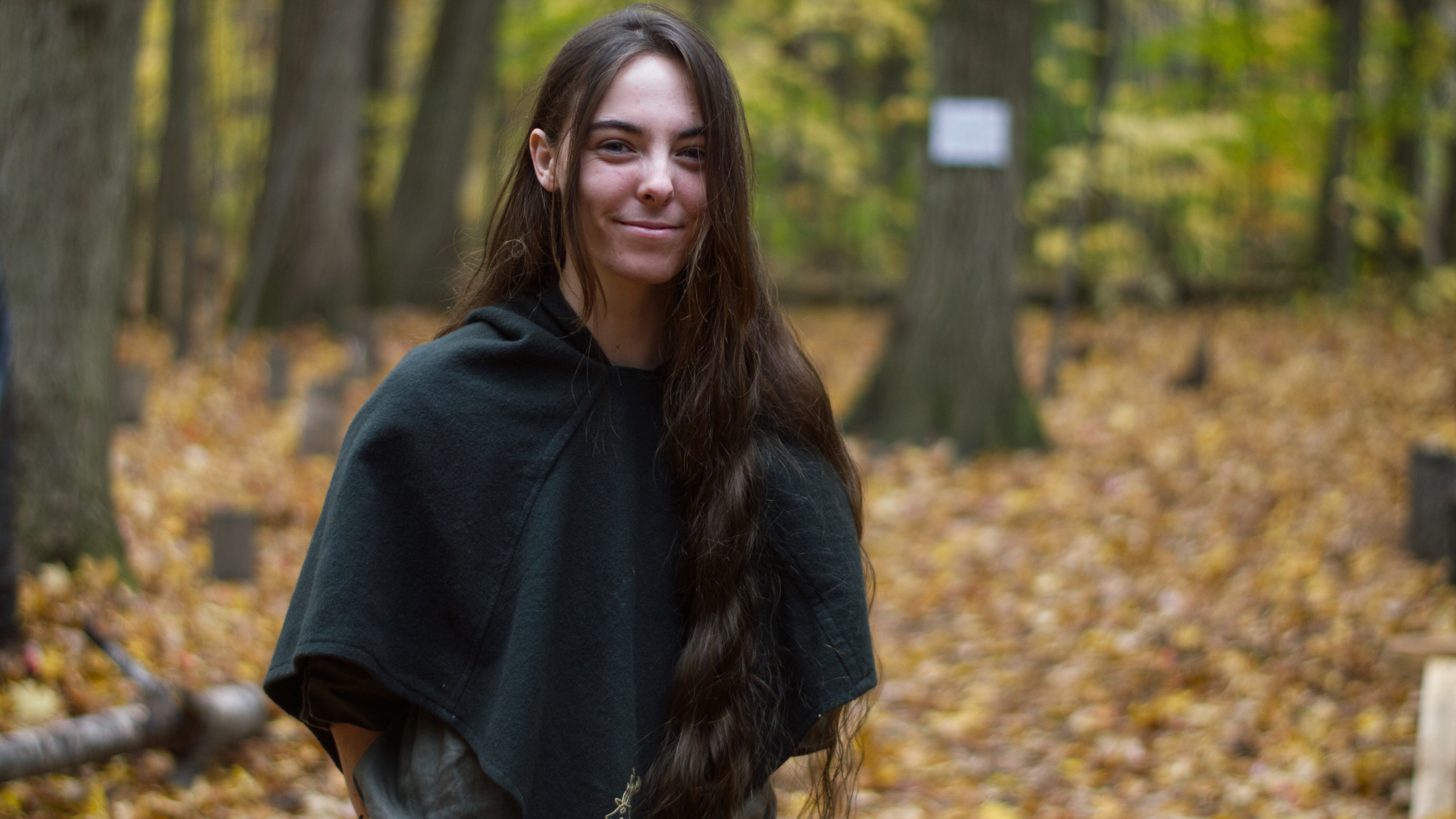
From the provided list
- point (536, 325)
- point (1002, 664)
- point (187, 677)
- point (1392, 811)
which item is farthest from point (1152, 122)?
point (536, 325)

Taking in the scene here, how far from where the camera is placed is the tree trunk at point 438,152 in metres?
15.0

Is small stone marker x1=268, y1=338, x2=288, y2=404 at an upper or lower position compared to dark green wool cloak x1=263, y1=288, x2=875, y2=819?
lower

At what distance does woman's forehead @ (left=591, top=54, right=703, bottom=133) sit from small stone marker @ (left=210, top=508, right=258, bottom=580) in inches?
177

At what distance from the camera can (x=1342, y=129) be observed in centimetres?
1249

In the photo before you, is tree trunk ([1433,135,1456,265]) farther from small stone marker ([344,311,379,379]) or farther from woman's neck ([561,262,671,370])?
woman's neck ([561,262,671,370])

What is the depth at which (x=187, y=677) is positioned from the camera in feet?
14.9

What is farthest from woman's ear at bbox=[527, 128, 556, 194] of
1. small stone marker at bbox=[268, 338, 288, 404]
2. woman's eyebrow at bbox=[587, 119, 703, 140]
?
small stone marker at bbox=[268, 338, 288, 404]

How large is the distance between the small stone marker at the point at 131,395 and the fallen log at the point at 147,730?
439cm

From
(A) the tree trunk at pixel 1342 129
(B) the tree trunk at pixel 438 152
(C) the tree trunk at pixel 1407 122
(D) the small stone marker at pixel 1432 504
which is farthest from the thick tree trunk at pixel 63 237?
(C) the tree trunk at pixel 1407 122

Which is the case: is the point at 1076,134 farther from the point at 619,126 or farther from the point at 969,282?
the point at 619,126

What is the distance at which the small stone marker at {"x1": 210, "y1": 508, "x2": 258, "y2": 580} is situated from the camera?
5738 mm

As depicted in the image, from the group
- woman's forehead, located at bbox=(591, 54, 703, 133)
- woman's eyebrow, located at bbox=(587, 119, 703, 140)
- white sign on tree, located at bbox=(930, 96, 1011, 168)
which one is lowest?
woman's eyebrow, located at bbox=(587, 119, 703, 140)

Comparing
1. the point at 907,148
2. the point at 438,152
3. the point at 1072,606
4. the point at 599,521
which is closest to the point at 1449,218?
the point at 907,148

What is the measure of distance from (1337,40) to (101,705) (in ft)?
43.7
